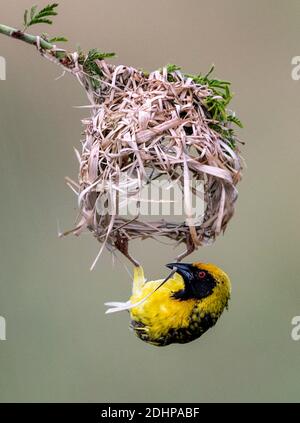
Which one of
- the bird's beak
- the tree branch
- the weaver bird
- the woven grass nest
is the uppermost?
the tree branch

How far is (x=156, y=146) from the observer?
4.73ft

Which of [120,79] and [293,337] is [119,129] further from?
[293,337]

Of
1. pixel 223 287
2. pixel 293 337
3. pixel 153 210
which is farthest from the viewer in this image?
pixel 293 337

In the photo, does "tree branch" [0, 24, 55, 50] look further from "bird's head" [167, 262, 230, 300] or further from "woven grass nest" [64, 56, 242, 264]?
"bird's head" [167, 262, 230, 300]

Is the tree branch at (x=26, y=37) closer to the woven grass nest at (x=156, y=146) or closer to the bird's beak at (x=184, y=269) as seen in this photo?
the woven grass nest at (x=156, y=146)

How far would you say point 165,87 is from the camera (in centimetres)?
151

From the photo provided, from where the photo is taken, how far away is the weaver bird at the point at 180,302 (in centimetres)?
162

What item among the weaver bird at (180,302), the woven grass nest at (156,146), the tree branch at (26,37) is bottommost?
the weaver bird at (180,302)

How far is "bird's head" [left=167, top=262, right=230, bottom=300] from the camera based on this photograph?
5.26ft

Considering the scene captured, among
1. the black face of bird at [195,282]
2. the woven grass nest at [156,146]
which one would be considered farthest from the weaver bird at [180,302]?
the woven grass nest at [156,146]

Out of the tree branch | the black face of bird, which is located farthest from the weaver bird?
the tree branch

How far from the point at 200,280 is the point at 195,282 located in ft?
0.05

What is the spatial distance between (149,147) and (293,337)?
1.55 m

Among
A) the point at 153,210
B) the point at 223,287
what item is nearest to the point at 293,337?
the point at 223,287
